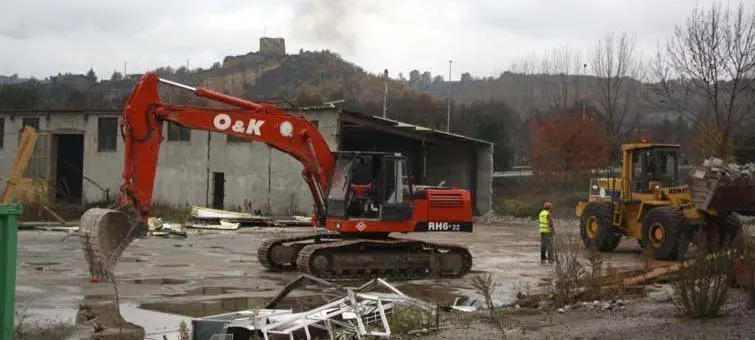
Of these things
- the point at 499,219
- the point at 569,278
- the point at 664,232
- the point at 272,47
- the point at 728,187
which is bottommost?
the point at 499,219

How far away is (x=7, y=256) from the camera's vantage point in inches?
264

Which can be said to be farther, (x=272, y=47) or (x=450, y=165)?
(x=272, y=47)

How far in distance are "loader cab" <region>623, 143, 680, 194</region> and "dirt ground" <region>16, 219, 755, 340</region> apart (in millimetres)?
2046

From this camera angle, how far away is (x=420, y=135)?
143 feet

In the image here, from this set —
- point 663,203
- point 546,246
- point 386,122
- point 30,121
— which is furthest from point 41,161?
point 663,203

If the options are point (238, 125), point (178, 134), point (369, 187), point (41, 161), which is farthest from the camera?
point (41, 161)

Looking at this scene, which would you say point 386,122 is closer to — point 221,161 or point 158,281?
point 221,161

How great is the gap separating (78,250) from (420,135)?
23334 mm

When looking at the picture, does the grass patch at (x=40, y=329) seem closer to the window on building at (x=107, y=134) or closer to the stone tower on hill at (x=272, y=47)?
the window on building at (x=107, y=134)

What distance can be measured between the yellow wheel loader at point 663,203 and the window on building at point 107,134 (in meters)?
26.4

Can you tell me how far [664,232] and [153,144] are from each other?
499 inches

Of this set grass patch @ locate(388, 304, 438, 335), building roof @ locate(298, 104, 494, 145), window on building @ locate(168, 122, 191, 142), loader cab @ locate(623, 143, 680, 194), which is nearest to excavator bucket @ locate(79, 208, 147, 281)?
grass patch @ locate(388, 304, 438, 335)

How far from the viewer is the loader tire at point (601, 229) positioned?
2433 cm

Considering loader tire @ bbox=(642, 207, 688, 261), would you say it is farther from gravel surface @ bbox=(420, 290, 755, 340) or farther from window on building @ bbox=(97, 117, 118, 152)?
window on building @ bbox=(97, 117, 118, 152)
